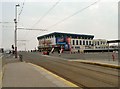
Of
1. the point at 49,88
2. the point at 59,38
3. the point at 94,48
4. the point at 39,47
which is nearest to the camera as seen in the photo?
the point at 49,88

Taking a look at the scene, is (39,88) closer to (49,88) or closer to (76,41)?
(49,88)

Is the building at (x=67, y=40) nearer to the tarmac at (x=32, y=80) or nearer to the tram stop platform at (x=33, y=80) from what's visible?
the tarmac at (x=32, y=80)

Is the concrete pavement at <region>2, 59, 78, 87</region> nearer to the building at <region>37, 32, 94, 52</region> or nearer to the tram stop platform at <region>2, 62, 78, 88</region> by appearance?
the tram stop platform at <region>2, 62, 78, 88</region>

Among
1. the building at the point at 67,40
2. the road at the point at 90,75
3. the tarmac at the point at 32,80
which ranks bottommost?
the road at the point at 90,75

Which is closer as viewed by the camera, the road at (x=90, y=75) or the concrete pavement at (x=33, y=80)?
the concrete pavement at (x=33, y=80)

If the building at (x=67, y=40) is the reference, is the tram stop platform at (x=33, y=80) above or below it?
below

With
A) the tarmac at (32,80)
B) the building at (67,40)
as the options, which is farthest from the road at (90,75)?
the building at (67,40)

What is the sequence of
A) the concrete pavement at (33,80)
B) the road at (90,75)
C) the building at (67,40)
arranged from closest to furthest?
the concrete pavement at (33,80) → the road at (90,75) → the building at (67,40)

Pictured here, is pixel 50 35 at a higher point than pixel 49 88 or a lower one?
higher

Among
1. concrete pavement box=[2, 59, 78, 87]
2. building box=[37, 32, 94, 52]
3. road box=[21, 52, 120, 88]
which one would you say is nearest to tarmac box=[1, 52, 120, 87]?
concrete pavement box=[2, 59, 78, 87]

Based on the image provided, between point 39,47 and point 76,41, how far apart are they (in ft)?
116

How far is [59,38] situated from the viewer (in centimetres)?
16612

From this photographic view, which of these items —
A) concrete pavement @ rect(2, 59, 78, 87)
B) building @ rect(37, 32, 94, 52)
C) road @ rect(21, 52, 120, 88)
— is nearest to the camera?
concrete pavement @ rect(2, 59, 78, 87)

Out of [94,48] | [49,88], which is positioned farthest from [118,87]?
[94,48]
